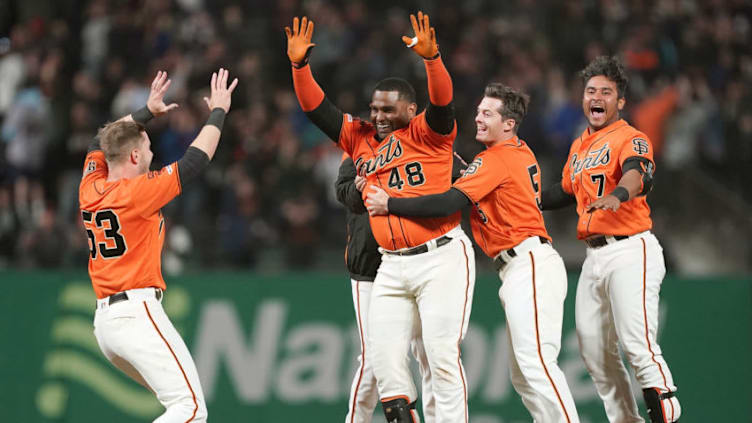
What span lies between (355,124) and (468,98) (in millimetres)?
6718

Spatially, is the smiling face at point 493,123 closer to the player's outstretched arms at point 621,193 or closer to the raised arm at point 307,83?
the player's outstretched arms at point 621,193

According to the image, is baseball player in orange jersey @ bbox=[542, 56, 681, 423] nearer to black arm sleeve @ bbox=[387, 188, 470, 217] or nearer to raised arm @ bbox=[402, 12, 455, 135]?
black arm sleeve @ bbox=[387, 188, 470, 217]

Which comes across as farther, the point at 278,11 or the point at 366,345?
the point at 278,11

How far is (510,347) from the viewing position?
601cm

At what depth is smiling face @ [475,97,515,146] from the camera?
6059 millimetres

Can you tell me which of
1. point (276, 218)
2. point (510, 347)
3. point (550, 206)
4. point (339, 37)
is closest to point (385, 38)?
point (339, 37)

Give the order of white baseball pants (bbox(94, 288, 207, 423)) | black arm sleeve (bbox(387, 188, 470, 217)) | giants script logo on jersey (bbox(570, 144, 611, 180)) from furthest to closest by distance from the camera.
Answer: giants script logo on jersey (bbox(570, 144, 611, 180)) < black arm sleeve (bbox(387, 188, 470, 217)) < white baseball pants (bbox(94, 288, 207, 423))

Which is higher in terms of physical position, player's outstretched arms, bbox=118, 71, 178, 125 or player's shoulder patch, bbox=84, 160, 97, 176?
player's outstretched arms, bbox=118, 71, 178, 125

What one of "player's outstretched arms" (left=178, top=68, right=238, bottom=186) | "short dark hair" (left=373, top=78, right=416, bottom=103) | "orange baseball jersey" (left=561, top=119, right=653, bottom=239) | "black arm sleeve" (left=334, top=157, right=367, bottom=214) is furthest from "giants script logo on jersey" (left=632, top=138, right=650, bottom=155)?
"player's outstretched arms" (left=178, top=68, right=238, bottom=186)

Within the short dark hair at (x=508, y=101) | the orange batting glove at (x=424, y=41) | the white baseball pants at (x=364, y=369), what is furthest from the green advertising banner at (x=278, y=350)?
the orange batting glove at (x=424, y=41)

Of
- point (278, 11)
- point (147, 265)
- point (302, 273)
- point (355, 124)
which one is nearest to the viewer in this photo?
point (147, 265)

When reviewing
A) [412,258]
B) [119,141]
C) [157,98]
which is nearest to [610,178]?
[412,258]

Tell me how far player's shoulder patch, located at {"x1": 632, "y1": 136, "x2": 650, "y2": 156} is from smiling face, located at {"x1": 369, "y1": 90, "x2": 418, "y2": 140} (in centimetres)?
145

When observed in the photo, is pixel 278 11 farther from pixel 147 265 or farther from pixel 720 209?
pixel 147 265
